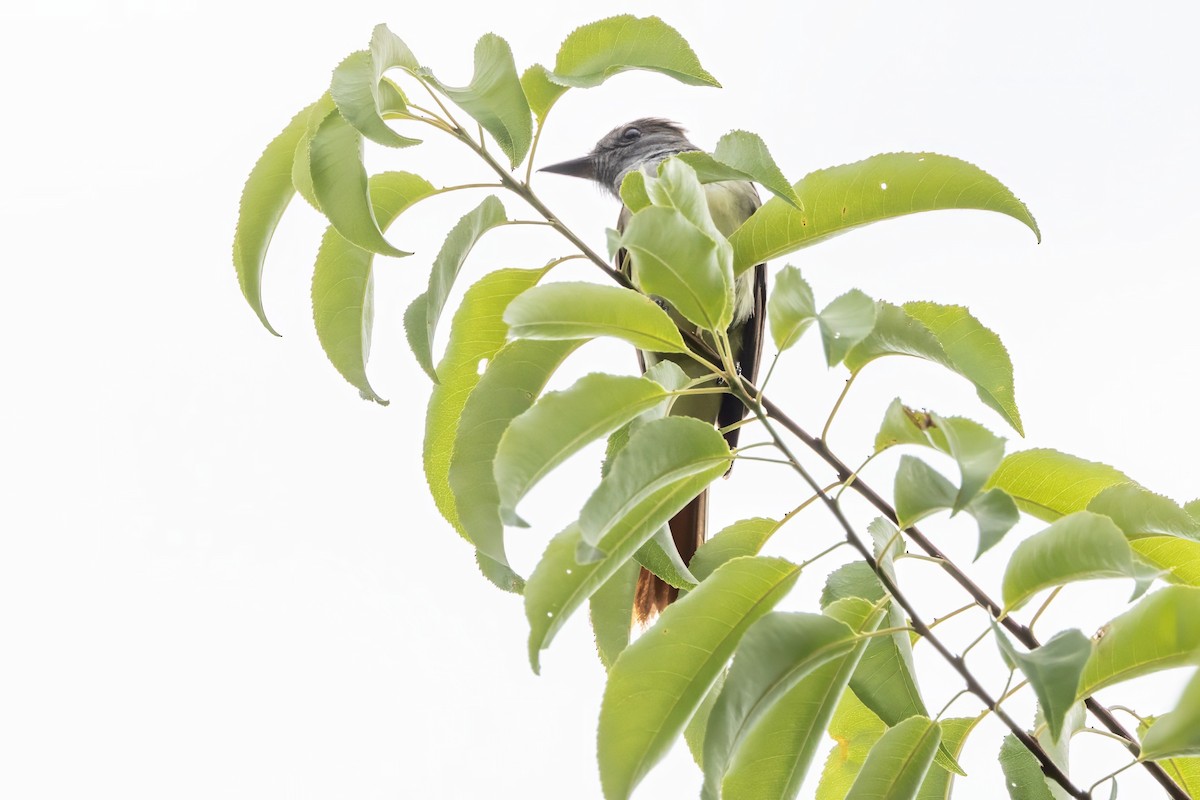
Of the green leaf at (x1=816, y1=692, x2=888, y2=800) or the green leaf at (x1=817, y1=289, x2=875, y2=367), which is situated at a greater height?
the green leaf at (x1=817, y1=289, x2=875, y2=367)

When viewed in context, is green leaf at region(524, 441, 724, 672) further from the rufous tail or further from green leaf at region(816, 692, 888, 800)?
the rufous tail

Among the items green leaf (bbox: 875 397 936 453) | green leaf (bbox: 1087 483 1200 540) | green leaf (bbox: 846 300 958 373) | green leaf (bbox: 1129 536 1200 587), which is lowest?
green leaf (bbox: 1129 536 1200 587)

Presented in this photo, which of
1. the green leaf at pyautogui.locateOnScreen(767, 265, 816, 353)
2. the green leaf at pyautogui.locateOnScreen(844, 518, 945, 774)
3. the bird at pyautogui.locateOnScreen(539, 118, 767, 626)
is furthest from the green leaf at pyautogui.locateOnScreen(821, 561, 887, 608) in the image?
the bird at pyautogui.locateOnScreen(539, 118, 767, 626)

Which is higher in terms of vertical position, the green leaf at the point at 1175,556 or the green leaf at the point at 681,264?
the green leaf at the point at 681,264

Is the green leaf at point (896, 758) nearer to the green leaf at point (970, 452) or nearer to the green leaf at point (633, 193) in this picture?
the green leaf at point (970, 452)

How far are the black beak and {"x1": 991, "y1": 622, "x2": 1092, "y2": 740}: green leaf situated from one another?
3.63 metres

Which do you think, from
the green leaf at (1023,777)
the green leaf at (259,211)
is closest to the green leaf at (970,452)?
the green leaf at (1023,777)

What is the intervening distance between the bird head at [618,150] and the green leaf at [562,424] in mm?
3219

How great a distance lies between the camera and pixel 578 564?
1171 millimetres

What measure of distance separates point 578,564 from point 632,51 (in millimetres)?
612

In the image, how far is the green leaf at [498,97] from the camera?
1312mm

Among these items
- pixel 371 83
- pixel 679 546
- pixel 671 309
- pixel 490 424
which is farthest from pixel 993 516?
pixel 671 309

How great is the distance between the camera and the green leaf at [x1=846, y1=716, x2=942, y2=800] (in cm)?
124

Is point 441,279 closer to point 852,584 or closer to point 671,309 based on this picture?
point 852,584
